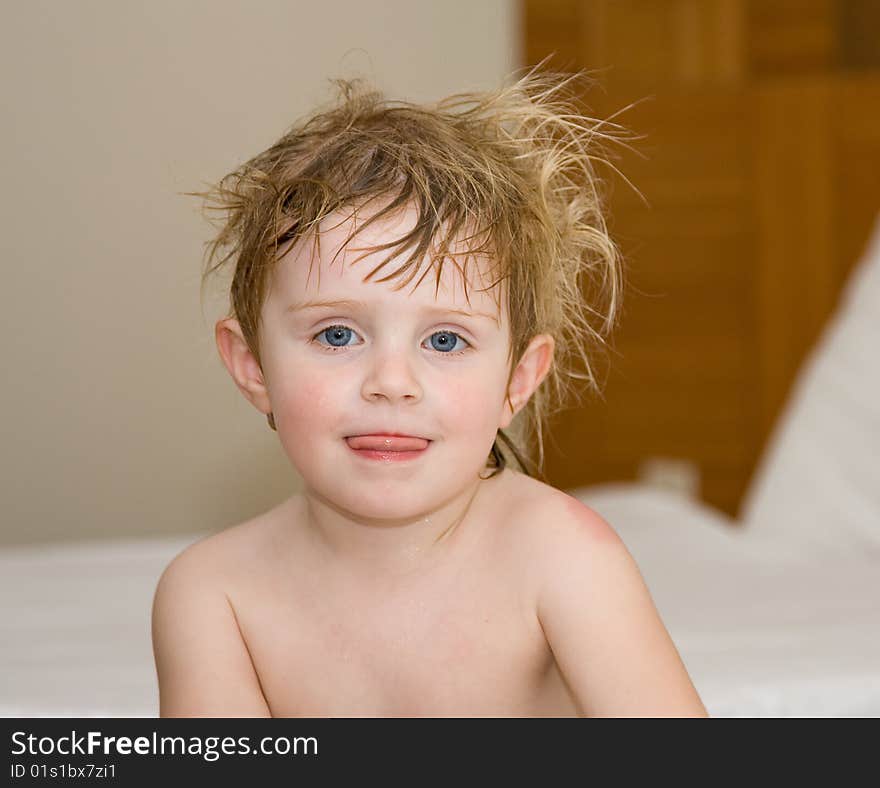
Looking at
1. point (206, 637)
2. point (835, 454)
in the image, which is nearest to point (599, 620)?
point (206, 637)

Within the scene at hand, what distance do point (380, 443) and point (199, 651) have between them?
7.4 inches

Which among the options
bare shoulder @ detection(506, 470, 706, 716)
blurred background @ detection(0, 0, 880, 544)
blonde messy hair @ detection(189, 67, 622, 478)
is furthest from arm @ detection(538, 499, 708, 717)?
blurred background @ detection(0, 0, 880, 544)

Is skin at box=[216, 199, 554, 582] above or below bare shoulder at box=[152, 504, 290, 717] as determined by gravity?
above

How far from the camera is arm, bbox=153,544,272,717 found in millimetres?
758

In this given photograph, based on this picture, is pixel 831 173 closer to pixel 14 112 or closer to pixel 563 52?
pixel 563 52

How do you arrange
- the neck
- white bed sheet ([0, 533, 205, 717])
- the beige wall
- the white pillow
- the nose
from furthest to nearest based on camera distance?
the beige wall, the white pillow, white bed sheet ([0, 533, 205, 717]), the neck, the nose

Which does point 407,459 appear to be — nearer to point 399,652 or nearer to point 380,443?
point 380,443

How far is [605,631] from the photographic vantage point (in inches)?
28.4

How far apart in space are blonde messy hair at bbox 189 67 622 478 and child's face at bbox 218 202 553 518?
13mm

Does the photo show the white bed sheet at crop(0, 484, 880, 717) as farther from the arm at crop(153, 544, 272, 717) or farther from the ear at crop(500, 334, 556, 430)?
the ear at crop(500, 334, 556, 430)

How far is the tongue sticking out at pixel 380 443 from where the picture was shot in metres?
0.70

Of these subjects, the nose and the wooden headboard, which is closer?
the nose
